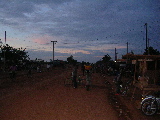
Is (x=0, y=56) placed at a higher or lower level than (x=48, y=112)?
higher

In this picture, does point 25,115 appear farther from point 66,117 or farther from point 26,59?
point 26,59

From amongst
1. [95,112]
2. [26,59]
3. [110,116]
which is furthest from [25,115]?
[26,59]

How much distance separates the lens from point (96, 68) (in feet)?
116

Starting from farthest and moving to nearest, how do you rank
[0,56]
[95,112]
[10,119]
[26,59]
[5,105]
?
[26,59], [0,56], [5,105], [95,112], [10,119]

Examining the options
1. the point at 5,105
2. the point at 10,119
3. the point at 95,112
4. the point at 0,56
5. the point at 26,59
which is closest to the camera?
the point at 10,119

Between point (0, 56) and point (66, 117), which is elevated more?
point (0, 56)

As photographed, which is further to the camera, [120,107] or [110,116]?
[120,107]

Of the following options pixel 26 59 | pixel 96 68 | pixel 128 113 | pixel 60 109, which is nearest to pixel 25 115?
pixel 60 109

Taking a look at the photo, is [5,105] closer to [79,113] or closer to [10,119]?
[10,119]

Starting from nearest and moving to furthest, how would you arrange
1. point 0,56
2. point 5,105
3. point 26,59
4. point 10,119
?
point 10,119, point 5,105, point 0,56, point 26,59

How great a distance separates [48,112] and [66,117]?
3.00 feet

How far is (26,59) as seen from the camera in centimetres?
4325

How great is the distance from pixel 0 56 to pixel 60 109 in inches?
1194

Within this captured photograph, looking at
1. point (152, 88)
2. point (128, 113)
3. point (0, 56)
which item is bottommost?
point (128, 113)
